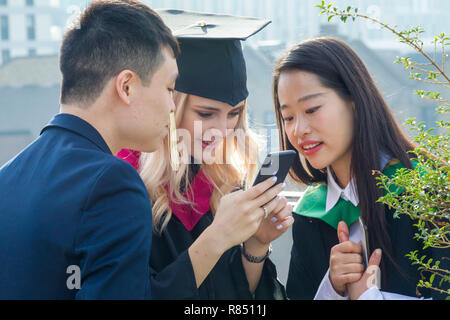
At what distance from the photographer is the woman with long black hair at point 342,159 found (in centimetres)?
127

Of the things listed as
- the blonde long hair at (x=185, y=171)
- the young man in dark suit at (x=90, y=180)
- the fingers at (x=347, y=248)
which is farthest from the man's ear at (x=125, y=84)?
the fingers at (x=347, y=248)

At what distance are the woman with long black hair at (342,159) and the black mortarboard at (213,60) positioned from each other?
0.12 metres

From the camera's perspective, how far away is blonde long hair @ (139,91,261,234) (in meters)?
1.44

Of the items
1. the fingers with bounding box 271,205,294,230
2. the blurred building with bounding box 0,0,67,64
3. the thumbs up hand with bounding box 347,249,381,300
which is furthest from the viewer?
the blurred building with bounding box 0,0,67,64

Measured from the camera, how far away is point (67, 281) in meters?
0.88

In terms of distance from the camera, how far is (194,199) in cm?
149

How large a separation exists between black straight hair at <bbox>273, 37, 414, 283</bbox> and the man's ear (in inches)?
19.6

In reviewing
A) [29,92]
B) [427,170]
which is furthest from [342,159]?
[29,92]

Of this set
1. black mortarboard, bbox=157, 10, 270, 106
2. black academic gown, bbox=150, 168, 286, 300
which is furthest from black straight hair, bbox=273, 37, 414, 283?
black academic gown, bbox=150, 168, 286, 300

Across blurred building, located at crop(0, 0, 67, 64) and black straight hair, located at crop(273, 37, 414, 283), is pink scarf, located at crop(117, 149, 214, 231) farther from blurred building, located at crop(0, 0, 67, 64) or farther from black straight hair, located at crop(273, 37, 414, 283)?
blurred building, located at crop(0, 0, 67, 64)

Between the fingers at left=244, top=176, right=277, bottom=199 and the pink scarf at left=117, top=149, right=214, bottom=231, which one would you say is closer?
the fingers at left=244, top=176, right=277, bottom=199

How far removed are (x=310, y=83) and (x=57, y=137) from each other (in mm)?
644

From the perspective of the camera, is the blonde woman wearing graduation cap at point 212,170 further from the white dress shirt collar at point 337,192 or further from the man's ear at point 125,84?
the man's ear at point 125,84

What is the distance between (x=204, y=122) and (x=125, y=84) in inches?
17.7
